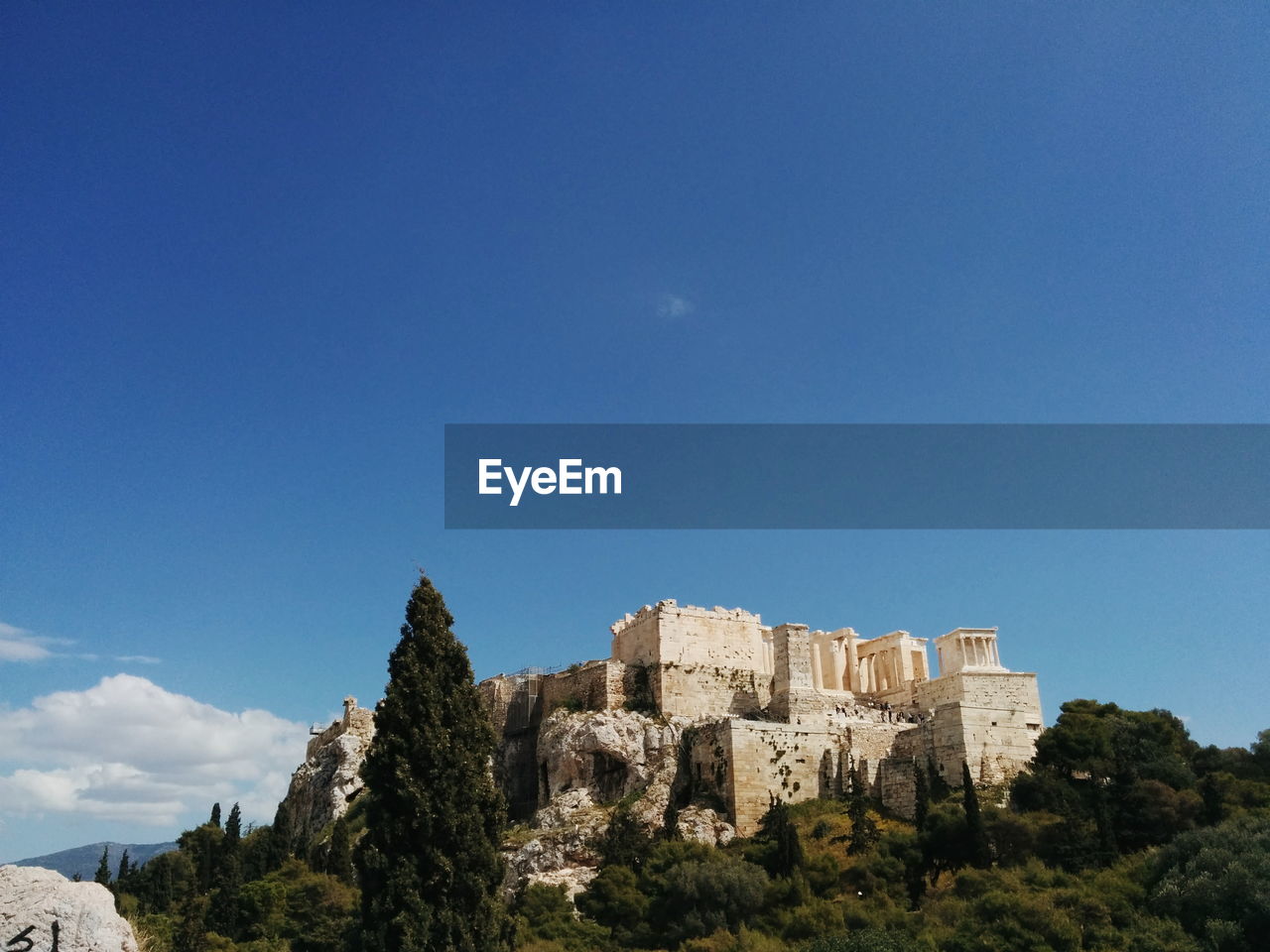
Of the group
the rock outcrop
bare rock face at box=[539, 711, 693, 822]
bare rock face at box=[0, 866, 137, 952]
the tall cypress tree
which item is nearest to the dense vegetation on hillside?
the rock outcrop

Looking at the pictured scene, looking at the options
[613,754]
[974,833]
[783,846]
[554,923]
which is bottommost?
[554,923]

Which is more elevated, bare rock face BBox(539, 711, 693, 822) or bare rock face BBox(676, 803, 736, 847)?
bare rock face BBox(539, 711, 693, 822)

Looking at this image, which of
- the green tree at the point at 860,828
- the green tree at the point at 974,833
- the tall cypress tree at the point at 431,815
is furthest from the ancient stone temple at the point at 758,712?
the tall cypress tree at the point at 431,815

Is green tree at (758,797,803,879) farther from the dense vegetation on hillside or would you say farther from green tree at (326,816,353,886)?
green tree at (326,816,353,886)

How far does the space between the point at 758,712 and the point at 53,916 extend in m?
33.8

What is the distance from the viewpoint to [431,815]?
2214 cm

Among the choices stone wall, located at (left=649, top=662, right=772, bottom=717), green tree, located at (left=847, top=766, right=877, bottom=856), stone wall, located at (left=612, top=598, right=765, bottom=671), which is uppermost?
stone wall, located at (left=612, top=598, right=765, bottom=671)

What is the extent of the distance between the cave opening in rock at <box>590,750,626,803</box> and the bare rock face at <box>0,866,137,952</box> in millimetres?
27478

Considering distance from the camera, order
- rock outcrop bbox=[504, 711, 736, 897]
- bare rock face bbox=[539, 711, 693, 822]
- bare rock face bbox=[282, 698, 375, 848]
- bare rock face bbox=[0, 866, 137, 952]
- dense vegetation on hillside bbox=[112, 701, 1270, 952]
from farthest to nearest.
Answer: bare rock face bbox=[282, 698, 375, 848] < bare rock face bbox=[539, 711, 693, 822] < rock outcrop bbox=[504, 711, 736, 897] < dense vegetation on hillside bbox=[112, 701, 1270, 952] < bare rock face bbox=[0, 866, 137, 952]

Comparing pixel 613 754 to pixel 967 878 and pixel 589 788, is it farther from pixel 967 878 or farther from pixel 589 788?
pixel 967 878

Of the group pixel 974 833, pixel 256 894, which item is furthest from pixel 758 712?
pixel 256 894

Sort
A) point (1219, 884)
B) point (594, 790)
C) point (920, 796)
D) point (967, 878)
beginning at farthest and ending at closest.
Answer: point (594, 790), point (920, 796), point (967, 878), point (1219, 884)

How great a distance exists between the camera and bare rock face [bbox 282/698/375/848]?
5291 centimetres

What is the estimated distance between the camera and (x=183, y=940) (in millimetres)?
34094
